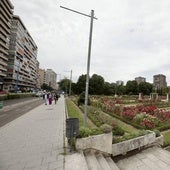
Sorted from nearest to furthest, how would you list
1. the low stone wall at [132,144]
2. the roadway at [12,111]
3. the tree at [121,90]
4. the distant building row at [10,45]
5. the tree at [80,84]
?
the low stone wall at [132,144] < the roadway at [12,111] < the distant building row at [10,45] < the tree at [80,84] < the tree at [121,90]

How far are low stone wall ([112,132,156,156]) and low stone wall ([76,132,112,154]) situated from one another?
0.43 metres

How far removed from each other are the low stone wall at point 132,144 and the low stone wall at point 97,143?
0.43 meters

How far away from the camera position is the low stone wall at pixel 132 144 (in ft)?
23.6

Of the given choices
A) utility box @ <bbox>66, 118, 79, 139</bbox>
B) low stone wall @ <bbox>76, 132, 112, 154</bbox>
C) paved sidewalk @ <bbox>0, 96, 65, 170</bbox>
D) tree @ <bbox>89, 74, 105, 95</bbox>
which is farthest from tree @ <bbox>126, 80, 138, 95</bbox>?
utility box @ <bbox>66, 118, 79, 139</bbox>

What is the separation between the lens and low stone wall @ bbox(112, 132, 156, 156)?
7.18 m

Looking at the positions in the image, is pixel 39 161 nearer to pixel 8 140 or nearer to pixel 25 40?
pixel 8 140

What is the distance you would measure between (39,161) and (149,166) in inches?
157

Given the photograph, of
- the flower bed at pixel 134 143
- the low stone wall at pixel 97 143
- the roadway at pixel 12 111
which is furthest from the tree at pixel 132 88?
the low stone wall at pixel 97 143

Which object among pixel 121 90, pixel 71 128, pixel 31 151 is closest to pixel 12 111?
pixel 31 151

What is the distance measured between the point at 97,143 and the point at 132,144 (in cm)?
199

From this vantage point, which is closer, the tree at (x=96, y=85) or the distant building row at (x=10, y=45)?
the distant building row at (x=10, y=45)

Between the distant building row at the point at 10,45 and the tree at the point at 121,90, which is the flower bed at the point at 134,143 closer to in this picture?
the distant building row at the point at 10,45

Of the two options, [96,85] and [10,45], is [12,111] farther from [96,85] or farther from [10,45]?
[10,45]

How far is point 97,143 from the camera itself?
665 cm
